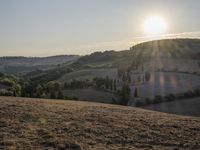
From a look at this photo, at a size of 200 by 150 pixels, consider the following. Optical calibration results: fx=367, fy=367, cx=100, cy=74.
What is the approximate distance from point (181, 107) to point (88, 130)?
84.3 feet

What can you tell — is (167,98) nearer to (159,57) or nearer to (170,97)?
(170,97)

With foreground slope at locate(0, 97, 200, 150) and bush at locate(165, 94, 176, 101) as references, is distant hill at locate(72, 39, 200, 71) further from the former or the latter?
foreground slope at locate(0, 97, 200, 150)

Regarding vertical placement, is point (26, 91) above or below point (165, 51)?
below

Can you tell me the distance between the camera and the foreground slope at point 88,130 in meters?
13.6

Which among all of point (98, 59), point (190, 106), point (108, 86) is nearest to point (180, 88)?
point (108, 86)

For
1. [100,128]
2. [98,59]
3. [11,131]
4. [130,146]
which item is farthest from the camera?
[98,59]

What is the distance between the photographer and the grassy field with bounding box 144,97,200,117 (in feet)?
118

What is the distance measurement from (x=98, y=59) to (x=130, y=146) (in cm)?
14716

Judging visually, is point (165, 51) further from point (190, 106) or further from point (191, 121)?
point (191, 121)

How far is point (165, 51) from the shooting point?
13538cm

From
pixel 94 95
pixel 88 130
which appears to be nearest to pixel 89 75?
pixel 94 95

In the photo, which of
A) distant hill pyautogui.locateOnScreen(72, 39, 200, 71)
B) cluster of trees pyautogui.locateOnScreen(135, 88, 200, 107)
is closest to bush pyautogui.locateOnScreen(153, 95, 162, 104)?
cluster of trees pyautogui.locateOnScreen(135, 88, 200, 107)

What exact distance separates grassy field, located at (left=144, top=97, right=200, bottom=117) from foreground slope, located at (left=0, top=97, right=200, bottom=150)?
1682cm

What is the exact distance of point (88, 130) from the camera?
1559cm
